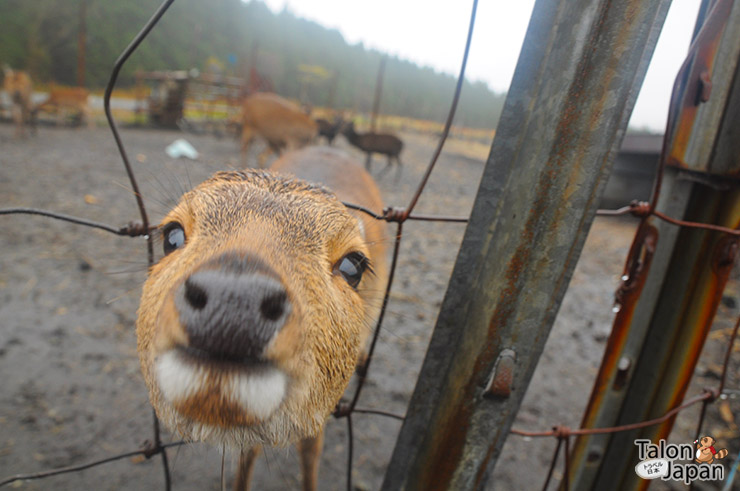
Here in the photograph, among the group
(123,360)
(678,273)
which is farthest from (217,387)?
(123,360)

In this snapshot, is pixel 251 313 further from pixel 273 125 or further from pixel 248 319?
pixel 273 125

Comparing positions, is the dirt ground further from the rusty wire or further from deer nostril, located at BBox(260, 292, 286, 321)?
the rusty wire

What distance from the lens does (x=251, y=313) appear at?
0.75m

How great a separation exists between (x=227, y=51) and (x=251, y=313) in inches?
1978

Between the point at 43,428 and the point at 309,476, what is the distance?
5.72 ft

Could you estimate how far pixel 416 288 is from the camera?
4.95 meters

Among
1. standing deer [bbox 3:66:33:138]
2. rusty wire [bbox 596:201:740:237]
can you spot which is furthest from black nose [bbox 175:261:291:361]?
standing deer [bbox 3:66:33:138]

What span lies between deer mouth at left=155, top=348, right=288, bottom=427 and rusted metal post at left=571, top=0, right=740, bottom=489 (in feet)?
3.91

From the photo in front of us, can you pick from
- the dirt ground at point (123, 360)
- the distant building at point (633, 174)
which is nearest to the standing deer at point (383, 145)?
the distant building at point (633, 174)

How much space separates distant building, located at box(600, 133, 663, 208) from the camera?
9.17 m

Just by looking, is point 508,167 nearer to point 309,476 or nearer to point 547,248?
point 547,248

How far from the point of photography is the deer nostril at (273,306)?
2.54ft

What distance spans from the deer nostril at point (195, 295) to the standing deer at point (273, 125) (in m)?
10.3

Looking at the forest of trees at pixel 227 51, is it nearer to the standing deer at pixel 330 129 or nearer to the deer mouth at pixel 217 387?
the standing deer at pixel 330 129
